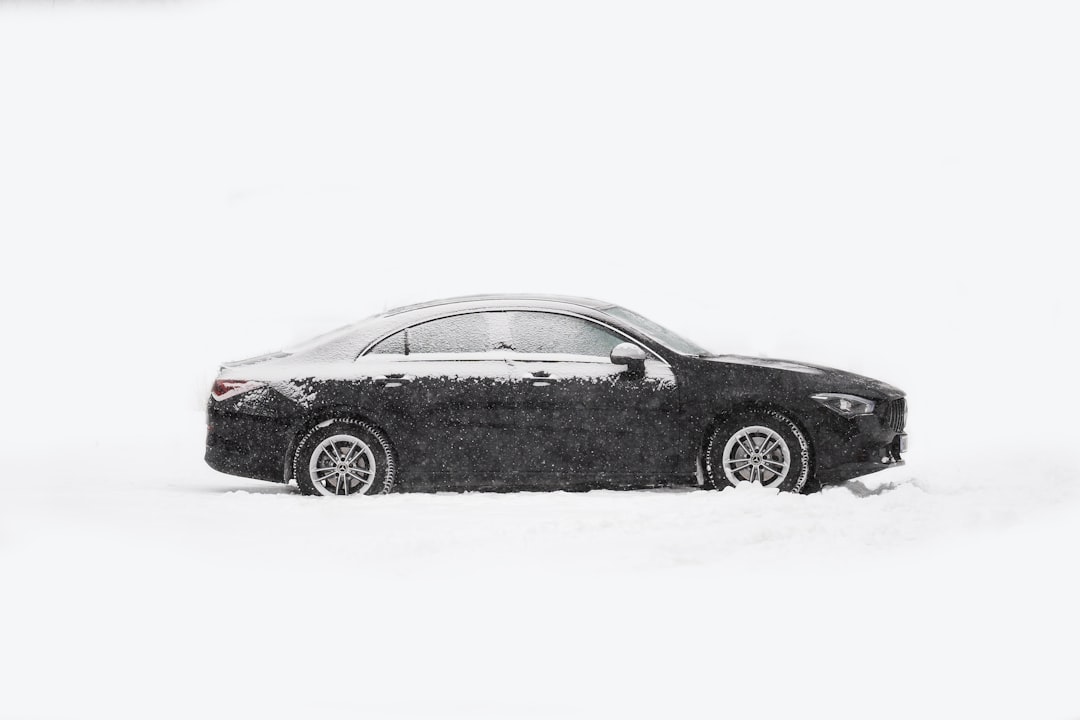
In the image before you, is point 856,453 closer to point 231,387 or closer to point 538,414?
point 538,414

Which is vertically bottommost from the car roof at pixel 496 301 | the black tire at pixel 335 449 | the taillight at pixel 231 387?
the black tire at pixel 335 449

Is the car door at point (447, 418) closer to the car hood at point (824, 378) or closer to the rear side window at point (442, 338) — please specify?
the rear side window at point (442, 338)

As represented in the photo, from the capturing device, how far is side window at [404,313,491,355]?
377 inches

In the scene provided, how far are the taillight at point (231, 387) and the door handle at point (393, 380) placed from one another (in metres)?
0.89

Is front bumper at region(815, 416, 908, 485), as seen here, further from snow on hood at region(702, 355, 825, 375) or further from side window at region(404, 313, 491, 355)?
side window at region(404, 313, 491, 355)

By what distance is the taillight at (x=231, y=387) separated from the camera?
374 inches

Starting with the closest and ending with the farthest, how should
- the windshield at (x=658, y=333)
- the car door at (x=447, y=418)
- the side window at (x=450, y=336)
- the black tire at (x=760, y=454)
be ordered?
the black tire at (x=760, y=454), the car door at (x=447, y=418), the side window at (x=450, y=336), the windshield at (x=658, y=333)

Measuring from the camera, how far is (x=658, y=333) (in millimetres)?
9906

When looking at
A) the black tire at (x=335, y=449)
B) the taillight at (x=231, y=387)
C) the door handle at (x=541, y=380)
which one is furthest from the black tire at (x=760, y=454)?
the taillight at (x=231, y=387)

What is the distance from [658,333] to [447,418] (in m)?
1.80

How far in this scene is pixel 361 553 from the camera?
7.74 m

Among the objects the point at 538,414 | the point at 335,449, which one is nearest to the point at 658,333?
the point at 538,414

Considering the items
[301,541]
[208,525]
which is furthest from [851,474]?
[208,525]

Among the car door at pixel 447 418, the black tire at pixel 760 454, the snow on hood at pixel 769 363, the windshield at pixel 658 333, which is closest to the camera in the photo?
the black tire at pixel 760 454
